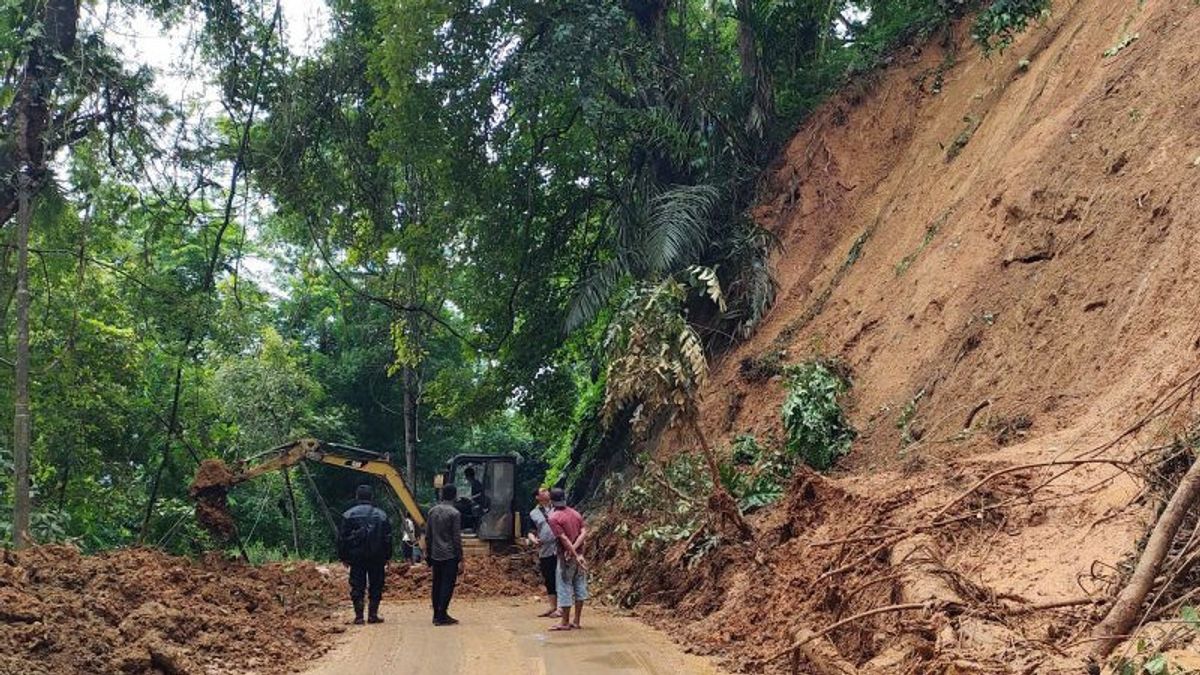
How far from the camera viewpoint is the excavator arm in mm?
16828

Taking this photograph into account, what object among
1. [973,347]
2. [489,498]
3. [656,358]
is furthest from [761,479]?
[489,498]

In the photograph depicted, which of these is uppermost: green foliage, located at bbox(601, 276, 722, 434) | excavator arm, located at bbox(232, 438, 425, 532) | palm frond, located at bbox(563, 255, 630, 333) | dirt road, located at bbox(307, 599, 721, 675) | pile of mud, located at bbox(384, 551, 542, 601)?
palm frond, located at bbox(563, 255, 630, 333)

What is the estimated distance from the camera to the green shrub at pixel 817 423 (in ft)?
44.9

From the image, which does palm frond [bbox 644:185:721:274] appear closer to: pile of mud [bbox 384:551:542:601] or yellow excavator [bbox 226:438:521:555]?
yellow excavator [bbox 226:438:521:555]

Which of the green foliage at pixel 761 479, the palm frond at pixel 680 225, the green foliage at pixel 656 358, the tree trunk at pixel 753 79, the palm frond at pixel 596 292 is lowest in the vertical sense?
the green foliage at pixel 761 479

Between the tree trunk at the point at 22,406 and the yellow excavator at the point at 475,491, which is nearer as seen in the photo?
the tree trunk at the point at 22,406

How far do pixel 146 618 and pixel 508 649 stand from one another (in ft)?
11.0

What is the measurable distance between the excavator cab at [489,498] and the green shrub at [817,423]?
7.68 meters

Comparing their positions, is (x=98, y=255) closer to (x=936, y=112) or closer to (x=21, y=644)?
(x=21, y=644)

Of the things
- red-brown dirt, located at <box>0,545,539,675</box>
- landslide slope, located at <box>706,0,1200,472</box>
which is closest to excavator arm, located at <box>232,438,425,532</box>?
red-brown dirt, located at <box>0,545,539,675</box>

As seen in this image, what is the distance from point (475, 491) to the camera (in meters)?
21.1

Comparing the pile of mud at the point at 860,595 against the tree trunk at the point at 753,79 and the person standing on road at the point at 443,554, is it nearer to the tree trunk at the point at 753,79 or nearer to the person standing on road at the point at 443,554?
the person standing on road at the point at 443,554

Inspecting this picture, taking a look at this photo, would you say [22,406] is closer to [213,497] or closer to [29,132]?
[213,497]

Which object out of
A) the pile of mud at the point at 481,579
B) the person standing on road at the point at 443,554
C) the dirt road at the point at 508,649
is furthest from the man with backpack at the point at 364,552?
the pile of mud at the point at 481,579
